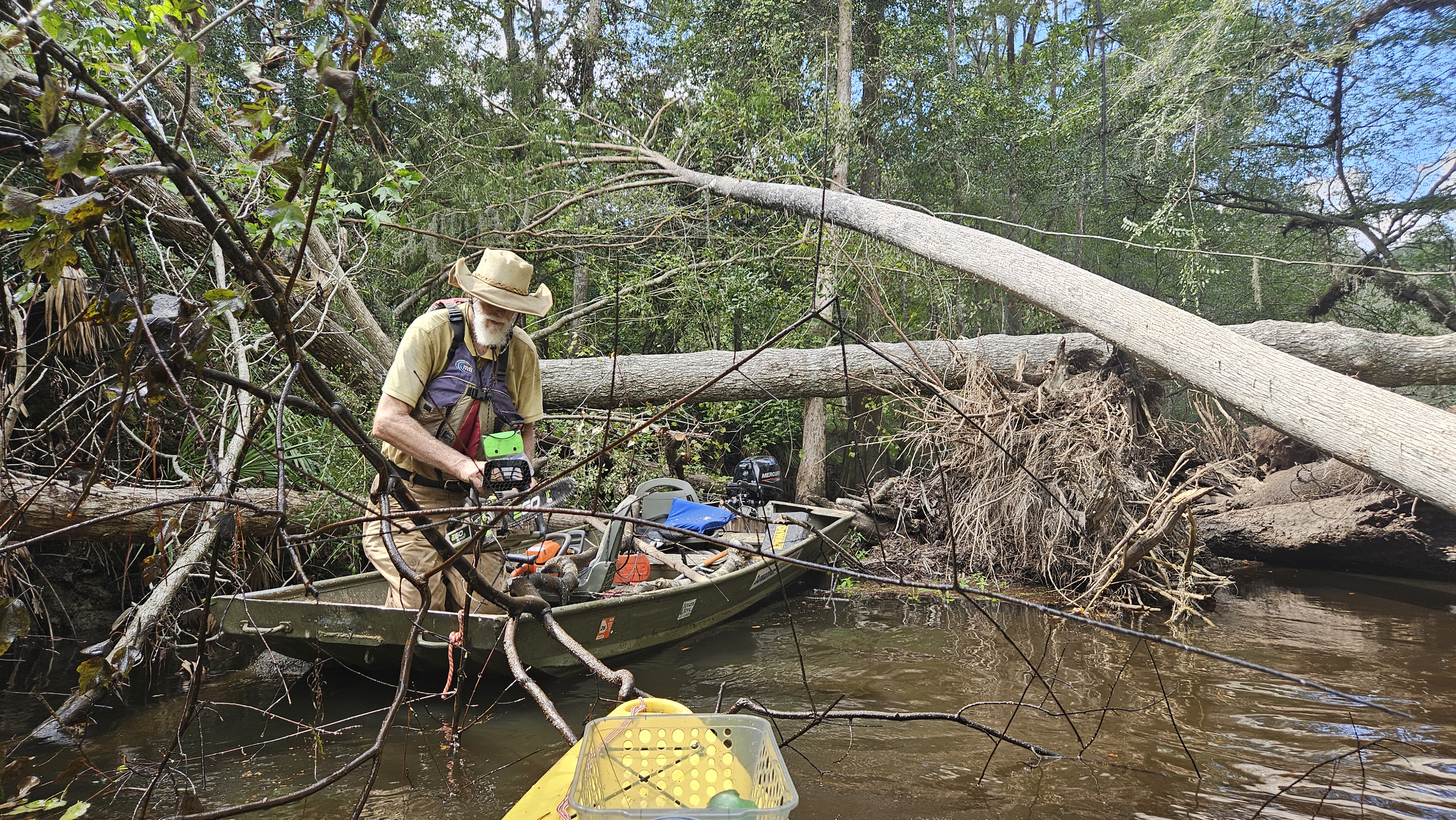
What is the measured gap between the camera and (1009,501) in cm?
795

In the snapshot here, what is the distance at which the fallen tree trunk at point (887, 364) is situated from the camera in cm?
827

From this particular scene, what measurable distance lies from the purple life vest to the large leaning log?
199 centimetres

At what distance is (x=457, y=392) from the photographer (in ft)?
13.1

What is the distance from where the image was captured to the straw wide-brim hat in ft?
13.0

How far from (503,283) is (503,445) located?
100 cm

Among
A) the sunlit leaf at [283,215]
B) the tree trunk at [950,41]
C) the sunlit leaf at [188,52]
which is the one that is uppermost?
the tree trunk at [950,41]

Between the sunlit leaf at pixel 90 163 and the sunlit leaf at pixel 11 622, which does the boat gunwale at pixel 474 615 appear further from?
the sunlit leaf at pixel 90 163

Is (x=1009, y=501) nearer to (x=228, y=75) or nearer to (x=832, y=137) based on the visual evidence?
(x=832, y=137)

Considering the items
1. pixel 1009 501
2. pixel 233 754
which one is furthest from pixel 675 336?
pixel 233 754

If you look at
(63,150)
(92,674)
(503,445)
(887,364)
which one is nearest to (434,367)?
(503,445)

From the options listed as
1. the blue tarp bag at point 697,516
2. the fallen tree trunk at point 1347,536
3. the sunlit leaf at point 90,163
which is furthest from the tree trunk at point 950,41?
the sunlit leaf at point 90,163

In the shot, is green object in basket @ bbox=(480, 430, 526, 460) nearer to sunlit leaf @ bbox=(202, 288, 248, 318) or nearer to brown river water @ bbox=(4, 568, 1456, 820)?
brown river water @ bbox=(4, 568, 1456, 820)

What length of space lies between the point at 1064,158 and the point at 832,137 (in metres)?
6.79

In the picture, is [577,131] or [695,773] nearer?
[695,773]
